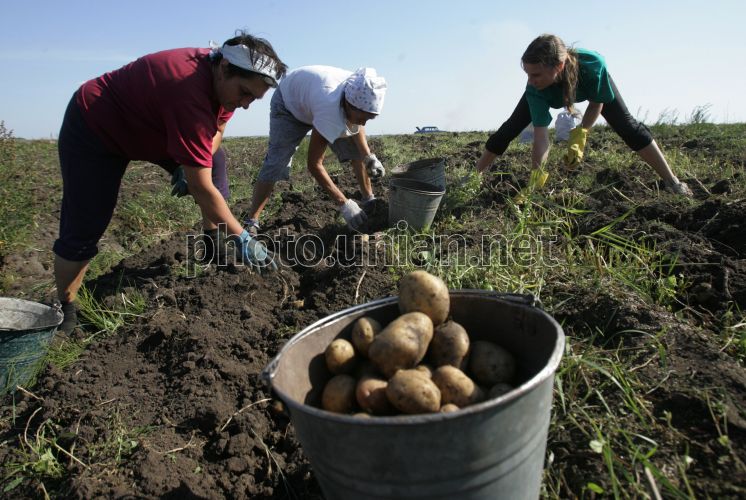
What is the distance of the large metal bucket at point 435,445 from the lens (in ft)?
3.35

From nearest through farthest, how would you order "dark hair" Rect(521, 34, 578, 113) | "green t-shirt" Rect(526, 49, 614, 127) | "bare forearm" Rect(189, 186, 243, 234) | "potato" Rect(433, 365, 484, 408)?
"potato" Rect(433, 365, 484, 408), "bare forearm" Rect(189, 186, 243, 234), "dark hair" Rect(521, 34, 578, 113), "green t-shirt" Rect(526, 49, 614, 127)

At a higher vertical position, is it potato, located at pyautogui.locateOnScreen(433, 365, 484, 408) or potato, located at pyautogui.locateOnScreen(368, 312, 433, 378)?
potato, located at pyautogui.locateOnScreen(368, 312, 433, 378)

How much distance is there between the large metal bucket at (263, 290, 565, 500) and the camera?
1022 millimetres

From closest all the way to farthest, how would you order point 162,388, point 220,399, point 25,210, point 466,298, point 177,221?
point 466,298 < point 220,399 < point 162,388 < point 25,210 < point 177,221

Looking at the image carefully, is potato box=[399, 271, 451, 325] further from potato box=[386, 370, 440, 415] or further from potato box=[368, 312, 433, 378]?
potato box=[386, 370, 440, 415]

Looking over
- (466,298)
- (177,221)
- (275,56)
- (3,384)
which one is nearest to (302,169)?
(177,221)

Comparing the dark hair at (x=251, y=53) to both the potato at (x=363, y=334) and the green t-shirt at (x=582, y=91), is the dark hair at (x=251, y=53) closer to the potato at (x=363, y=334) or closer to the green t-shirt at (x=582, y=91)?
the potato at (x=363, y=334)

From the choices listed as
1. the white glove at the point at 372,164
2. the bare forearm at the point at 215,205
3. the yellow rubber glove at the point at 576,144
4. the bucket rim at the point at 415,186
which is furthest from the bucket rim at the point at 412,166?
the bare forearm at the point at 215,205

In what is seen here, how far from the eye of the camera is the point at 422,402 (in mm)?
1195

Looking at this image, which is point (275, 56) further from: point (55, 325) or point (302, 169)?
point (302, 169)

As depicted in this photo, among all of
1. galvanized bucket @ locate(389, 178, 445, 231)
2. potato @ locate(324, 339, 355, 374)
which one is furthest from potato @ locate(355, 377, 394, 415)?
galvanized bucket @ locate(389, 178, 445, 231)

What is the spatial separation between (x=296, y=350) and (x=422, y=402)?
1.35ft

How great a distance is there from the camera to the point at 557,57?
3.54 m

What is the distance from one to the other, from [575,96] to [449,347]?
10.5ft
